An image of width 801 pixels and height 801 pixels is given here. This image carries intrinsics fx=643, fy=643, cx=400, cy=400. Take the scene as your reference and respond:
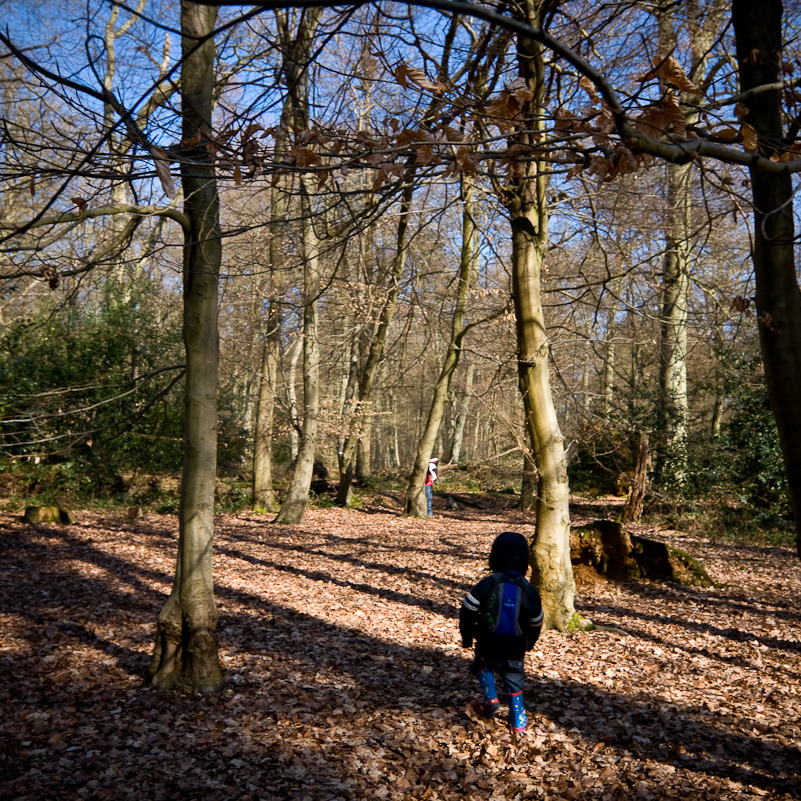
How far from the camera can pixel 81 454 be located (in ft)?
42.0

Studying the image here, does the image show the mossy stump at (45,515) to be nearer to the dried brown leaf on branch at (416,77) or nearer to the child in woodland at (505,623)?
the child in woodland at (505,623)

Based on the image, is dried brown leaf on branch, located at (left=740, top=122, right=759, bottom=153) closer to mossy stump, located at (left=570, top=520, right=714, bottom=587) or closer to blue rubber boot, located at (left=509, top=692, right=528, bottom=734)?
blue rubber boot, located at (left=509, top=692, right=528, bottom=734)

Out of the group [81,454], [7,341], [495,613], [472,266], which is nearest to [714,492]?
[472,266]

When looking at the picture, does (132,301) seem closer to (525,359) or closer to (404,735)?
(525,359)

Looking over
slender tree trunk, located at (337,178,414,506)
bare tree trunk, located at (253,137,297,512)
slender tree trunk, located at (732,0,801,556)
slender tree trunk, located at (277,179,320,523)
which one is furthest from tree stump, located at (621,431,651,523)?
slender tree trunk, located at (732,0,801,556)

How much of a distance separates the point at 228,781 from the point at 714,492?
38.2 ft

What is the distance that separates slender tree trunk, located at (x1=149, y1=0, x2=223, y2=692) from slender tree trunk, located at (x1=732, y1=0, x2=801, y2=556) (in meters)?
3.54

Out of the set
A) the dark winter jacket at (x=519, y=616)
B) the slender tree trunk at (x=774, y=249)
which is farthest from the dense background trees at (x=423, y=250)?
the dark winter jacket at (x=519, y=616)

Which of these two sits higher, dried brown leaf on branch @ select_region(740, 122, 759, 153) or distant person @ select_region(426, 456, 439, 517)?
dried brown leaf on branch @ select_region(740, 122, 759, 153)

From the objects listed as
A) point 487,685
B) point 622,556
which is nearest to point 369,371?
point 622,556

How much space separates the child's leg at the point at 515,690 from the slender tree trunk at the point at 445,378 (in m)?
9.62

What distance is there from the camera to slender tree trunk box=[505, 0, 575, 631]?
656 centimetres

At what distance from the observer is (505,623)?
4371mm

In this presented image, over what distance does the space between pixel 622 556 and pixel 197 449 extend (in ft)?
21.0
